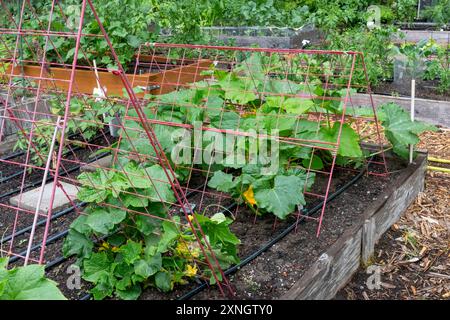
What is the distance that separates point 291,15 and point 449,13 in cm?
225

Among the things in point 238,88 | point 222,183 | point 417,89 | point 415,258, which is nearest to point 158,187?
point 222,183

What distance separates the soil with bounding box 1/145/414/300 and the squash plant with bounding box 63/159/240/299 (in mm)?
105

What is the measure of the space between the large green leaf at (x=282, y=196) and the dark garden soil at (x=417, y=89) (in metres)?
2.69

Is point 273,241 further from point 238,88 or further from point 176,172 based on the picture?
point 238,88

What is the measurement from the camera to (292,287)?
2.34 metres

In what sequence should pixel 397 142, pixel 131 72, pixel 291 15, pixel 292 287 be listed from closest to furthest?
pixel 292 287, pixel 397 142, pixel 131 72, pixel 291 15

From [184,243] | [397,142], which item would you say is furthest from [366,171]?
[184,243]

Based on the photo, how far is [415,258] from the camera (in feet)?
10.0

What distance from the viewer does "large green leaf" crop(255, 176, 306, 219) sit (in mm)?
2779

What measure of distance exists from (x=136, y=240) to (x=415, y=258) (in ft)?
5.09

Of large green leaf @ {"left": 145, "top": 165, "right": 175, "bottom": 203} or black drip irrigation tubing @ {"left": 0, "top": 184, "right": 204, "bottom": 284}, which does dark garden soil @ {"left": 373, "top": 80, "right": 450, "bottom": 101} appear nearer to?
black drip irrigation tubing @ {"left": 0, "top": 184, "right": 204, "bottom": 284}

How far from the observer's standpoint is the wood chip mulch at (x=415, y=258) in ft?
9.14

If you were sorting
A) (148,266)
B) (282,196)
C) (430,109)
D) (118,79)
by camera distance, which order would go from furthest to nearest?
1. (118,79)
2. (430,109)
3. (282,196)
4. (148,266)

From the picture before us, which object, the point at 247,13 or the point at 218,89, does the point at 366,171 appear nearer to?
the point at 218,89
